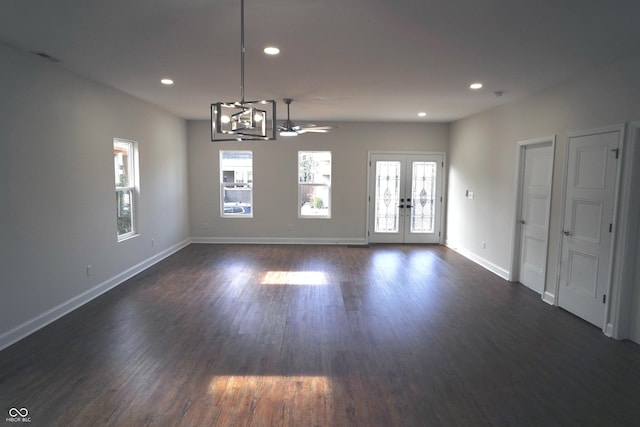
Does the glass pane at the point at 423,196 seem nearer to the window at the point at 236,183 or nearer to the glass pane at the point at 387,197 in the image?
the glass pane at the point at 387,197

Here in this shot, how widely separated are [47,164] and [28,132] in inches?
14.3

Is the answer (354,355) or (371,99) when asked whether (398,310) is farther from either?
(371,99)

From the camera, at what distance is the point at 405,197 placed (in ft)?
26.7

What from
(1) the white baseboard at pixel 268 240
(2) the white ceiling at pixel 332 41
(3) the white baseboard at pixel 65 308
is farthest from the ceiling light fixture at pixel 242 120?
(1) the white baseboard at pixel 268 240

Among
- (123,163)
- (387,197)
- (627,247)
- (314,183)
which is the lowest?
(627,247)

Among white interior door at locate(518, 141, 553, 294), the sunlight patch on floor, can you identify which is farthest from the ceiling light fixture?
white interior door at locate(518, 141, 553, 294)

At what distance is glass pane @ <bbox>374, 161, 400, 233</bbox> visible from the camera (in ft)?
26.5

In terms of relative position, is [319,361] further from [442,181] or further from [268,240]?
[442,181]

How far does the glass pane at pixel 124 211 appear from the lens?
5.28 m

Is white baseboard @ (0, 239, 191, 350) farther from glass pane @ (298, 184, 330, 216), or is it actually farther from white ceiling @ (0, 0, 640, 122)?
glass pane @ (298, 184, 330, 216)

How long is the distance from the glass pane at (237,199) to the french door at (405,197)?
9.06 ft

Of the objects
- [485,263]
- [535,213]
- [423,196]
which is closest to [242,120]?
[535,213]

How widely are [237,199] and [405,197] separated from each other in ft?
12.5

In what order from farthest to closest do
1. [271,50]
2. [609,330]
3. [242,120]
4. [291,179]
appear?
[291,179] < [609,330] < [271,50] < [242,120]
